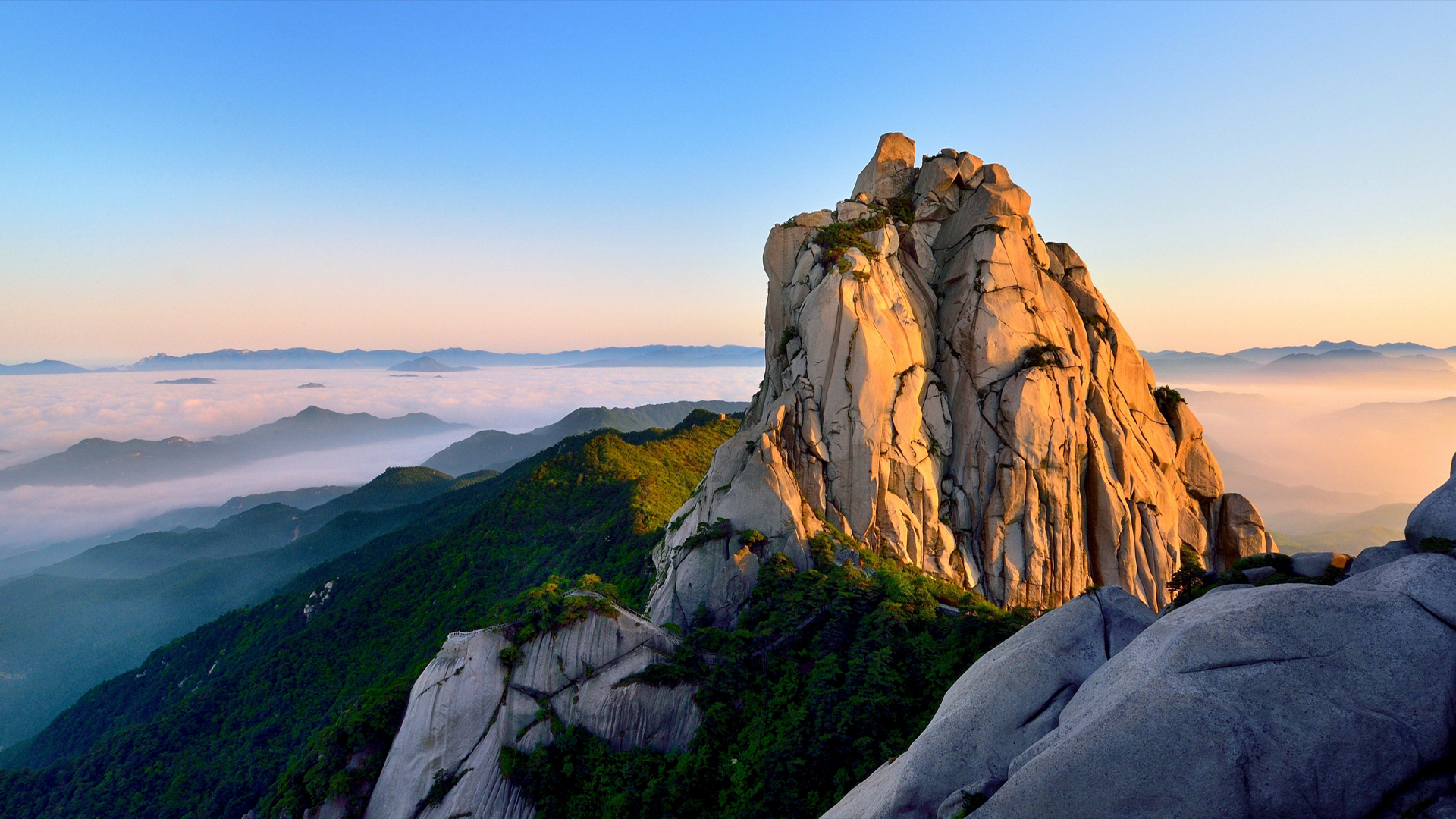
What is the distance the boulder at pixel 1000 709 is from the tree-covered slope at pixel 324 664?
21918 mm

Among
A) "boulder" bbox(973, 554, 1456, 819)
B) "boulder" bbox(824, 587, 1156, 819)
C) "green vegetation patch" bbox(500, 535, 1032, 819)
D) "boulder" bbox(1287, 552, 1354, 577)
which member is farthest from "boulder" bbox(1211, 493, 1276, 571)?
"boulder" bbox(973, 554, 1456, 819)

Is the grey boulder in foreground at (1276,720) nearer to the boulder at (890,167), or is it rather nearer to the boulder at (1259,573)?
the boulder at (1259,573)

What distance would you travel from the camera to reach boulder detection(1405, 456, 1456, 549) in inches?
468

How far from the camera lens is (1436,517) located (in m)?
12.1

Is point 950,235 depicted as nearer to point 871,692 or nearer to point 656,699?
point 871,692

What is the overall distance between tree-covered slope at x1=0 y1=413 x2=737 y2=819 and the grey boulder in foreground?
85.1 ft

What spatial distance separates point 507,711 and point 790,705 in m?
11.1

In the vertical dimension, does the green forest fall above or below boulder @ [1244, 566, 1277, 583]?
below

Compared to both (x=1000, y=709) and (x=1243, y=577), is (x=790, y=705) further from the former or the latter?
(x=1243, y=577)

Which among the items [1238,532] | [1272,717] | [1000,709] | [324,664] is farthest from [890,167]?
[324,664]

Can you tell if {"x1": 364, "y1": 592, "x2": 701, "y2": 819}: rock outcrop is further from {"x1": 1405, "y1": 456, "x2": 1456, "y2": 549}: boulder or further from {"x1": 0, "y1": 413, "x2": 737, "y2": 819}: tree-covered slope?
{"x1": 1405, "y1": 456, "x2": 1456, "y2": 549}: boulder

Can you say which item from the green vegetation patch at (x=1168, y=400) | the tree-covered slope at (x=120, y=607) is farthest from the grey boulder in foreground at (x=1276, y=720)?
the tree-covered slope at (x=120, y=607)

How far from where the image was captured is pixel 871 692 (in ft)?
63.8

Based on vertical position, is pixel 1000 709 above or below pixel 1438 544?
below
